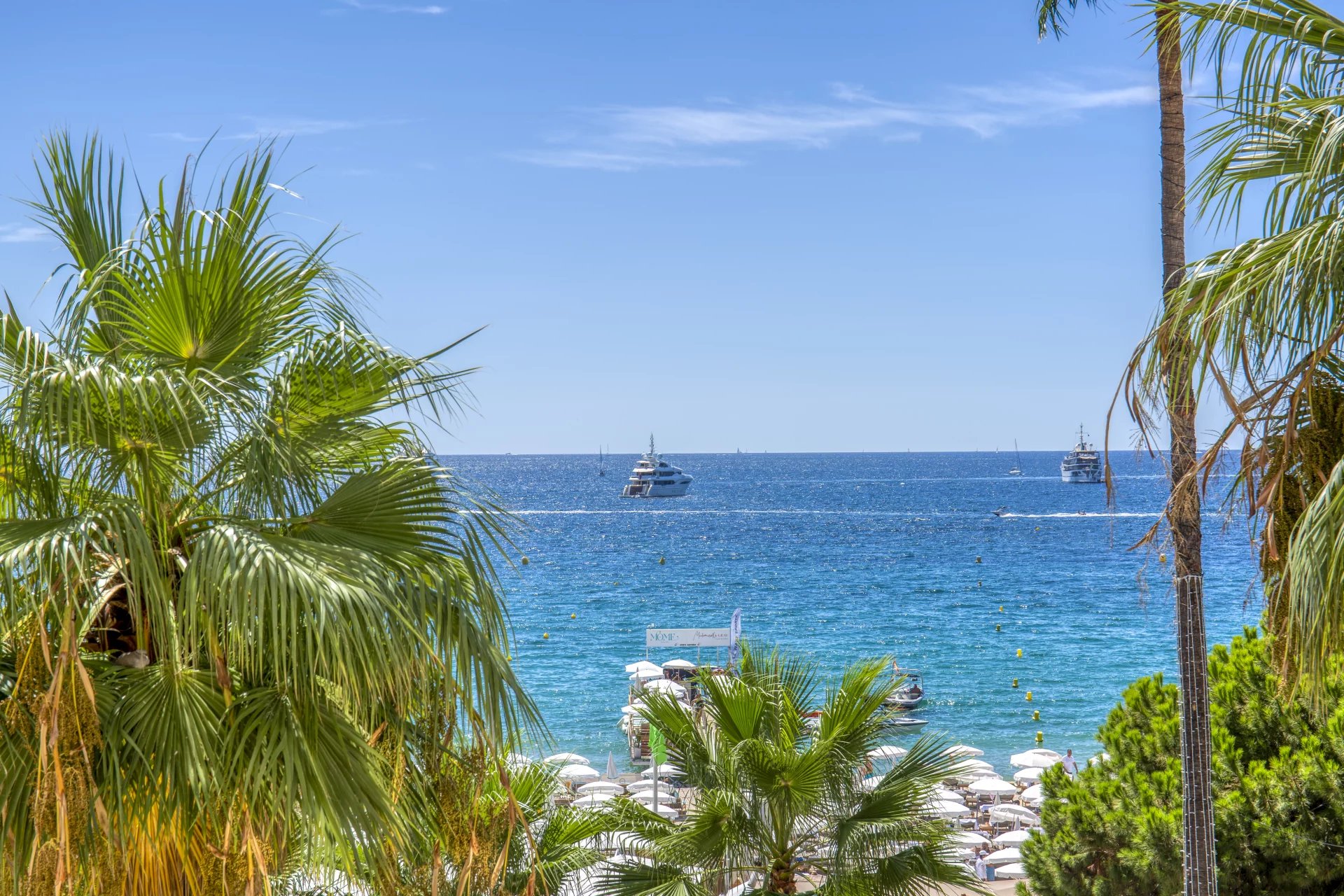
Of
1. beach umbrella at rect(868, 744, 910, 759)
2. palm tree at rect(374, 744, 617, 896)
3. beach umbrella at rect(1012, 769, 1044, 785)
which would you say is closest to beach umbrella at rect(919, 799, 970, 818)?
beach umbrella at rect(1012, 769, 1044, 785)

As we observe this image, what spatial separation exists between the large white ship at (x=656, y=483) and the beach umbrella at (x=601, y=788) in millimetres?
93165

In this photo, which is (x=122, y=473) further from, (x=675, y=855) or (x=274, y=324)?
(x=675, y=855)

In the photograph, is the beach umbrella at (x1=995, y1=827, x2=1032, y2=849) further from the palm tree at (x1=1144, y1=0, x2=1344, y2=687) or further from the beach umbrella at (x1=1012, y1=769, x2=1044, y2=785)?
the palm tree at (x1=1144, y1=0, x2=1344, y2=687)

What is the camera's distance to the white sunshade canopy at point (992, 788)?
726 inches

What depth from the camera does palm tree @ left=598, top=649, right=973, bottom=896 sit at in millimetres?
6492

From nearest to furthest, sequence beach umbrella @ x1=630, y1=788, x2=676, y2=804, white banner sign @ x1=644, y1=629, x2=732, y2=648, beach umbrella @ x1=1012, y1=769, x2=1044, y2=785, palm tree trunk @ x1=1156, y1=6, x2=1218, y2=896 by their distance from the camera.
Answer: palm tree trunk @ x1=1156, y1=6, x2=1218, y2=896, beach umbrella @ x1=630, y1=788, x2=676, y2=804, white banner sign @ x1=644, y1=629, x2=732, y2=648, beach umbrella @ x1=1012, y1=769, x2=1044, y2=785

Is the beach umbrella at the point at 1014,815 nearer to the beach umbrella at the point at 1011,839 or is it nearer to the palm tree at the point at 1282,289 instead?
the beach umbrella at the point at 1011,839

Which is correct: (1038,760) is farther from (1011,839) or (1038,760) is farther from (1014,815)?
(1011,839)

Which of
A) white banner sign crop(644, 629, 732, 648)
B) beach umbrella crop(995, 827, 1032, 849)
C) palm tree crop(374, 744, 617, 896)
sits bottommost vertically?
beach umbrella crop(995, 827, 1032, 849)

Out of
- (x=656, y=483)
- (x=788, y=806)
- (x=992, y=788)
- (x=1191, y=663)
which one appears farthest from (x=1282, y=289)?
(x=656, y=483)

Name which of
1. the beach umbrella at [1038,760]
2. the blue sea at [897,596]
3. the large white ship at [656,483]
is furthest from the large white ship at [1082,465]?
the beach umbrella at [1038,760]

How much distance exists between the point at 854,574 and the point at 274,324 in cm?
6101

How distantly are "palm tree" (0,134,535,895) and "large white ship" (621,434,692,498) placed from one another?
108m

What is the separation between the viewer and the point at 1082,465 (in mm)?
122000
